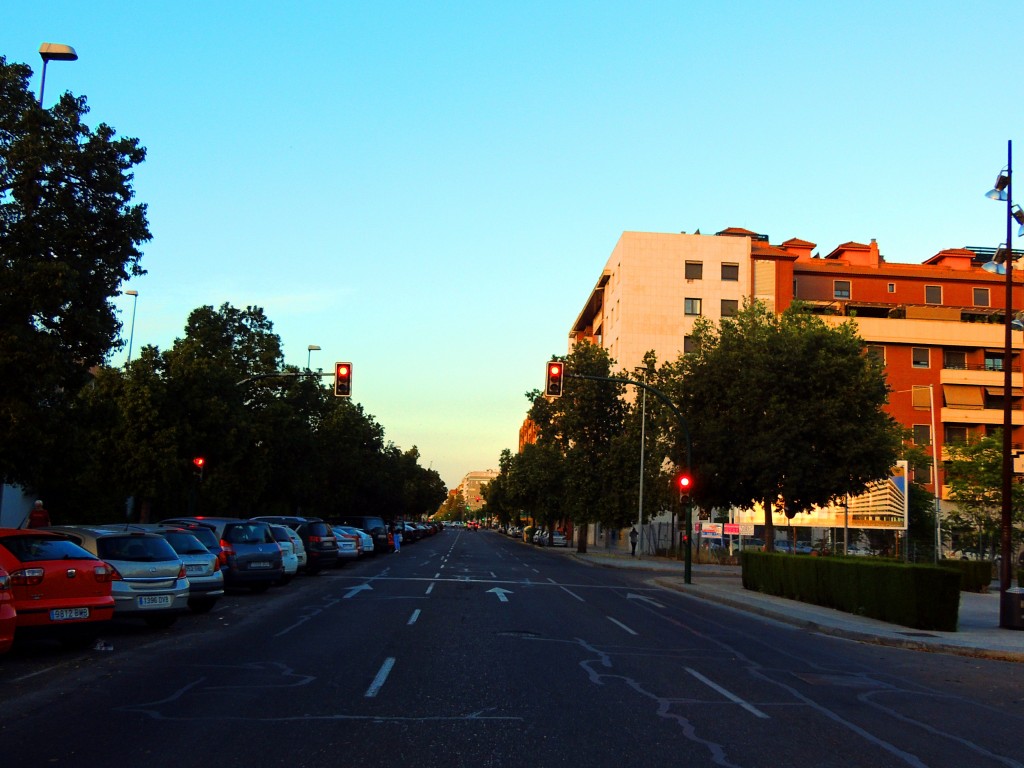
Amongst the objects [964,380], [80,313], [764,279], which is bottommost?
[80,313]

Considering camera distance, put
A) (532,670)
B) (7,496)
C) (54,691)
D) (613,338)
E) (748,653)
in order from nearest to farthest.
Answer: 1. (54,691)
2. (532,670)
3. (748,653)
4. (7,496)
5. (613,338)

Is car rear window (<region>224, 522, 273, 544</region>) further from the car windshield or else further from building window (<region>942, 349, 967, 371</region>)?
building window (<region>942, 349, 967, 371</region>)

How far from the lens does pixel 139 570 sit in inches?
538

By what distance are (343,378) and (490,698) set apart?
18602mm

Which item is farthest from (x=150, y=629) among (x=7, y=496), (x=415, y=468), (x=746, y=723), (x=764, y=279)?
(x=415, y=468)

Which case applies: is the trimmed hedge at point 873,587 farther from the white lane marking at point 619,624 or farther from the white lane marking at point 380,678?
the white lane marking at point 380,678

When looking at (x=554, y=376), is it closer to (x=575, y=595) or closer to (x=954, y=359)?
(x=575, y=595)

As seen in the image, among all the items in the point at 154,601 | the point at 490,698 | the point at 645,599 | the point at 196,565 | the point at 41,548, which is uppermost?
the point at 41,548

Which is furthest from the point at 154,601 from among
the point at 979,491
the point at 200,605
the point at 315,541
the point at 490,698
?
the point at 979,491

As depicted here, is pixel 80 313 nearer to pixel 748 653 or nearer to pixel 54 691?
pixel 54 691

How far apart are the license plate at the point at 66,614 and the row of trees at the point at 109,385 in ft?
19.7

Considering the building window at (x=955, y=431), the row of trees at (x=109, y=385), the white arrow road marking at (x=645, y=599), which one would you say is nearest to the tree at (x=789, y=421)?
the white arrow road marking at (x=645, y=599)

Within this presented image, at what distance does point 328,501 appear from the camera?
55.4 metres

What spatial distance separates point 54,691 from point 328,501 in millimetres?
46972
